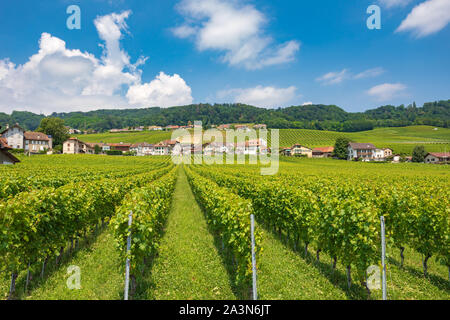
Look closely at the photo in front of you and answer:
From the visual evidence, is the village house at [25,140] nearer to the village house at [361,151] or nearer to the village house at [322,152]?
the village house at [322,152]

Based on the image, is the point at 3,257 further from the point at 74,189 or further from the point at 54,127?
the point at 54,127

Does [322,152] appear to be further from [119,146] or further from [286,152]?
[119,146]

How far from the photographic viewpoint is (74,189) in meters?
9.34

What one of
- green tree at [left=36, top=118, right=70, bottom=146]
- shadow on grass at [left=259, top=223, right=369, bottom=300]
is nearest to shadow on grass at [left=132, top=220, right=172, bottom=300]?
shadow on grass at [left=259, top=223, right=369, bottom=300]

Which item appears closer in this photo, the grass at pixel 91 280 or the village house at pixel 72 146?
the grass at pixel 91 280

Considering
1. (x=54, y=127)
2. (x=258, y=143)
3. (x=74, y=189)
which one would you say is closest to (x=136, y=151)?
(x=54, y=127)

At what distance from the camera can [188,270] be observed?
7457 mm

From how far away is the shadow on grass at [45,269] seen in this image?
621 centimetres

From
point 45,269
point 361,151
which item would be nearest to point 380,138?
point 361,151

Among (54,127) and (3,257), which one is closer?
(3,257)

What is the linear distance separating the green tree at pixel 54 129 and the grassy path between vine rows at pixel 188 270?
11149cm

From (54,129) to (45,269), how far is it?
375 feet

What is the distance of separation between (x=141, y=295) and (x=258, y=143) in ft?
342

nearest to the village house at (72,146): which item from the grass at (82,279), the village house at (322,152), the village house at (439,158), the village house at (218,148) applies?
the village house at (218,148)
